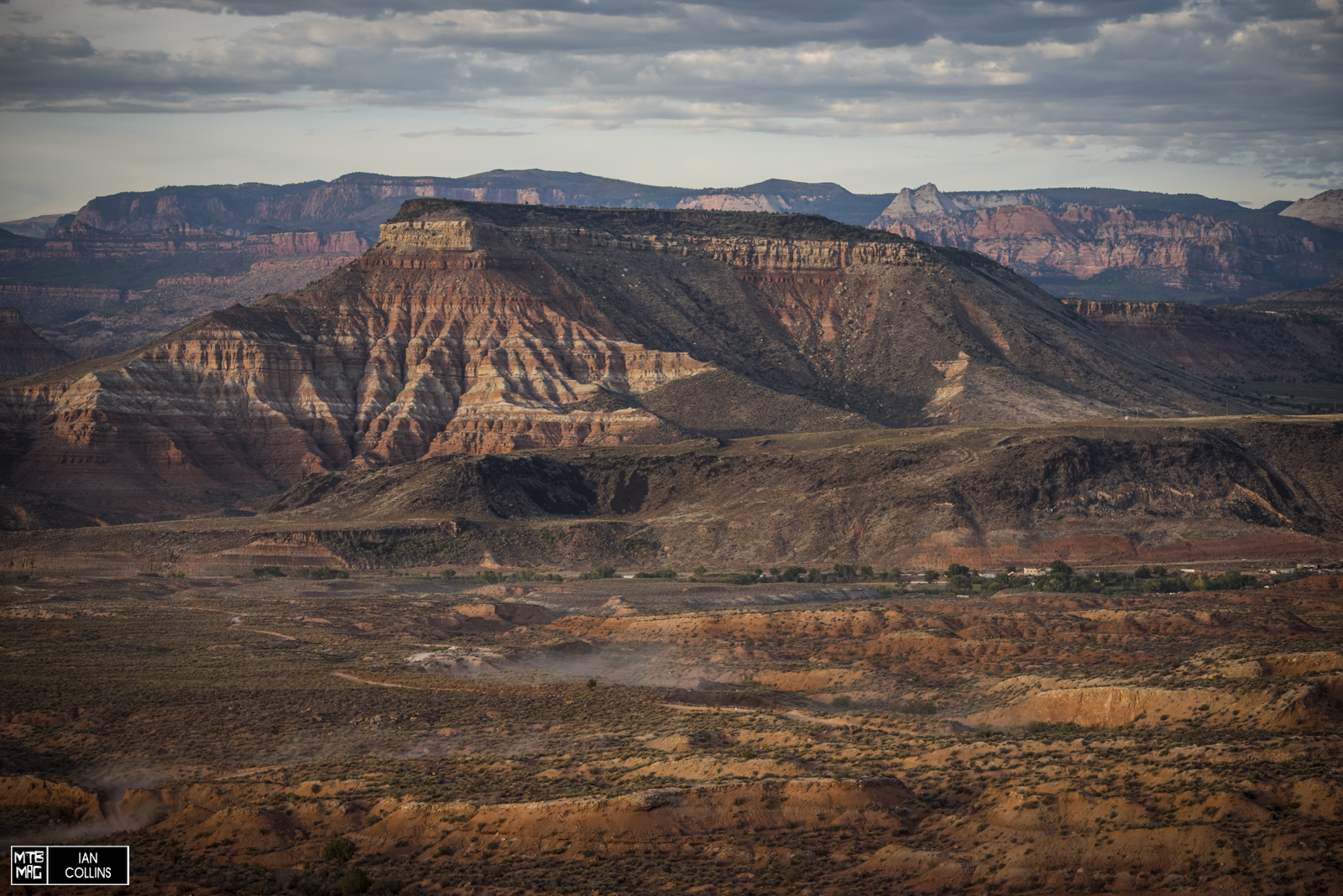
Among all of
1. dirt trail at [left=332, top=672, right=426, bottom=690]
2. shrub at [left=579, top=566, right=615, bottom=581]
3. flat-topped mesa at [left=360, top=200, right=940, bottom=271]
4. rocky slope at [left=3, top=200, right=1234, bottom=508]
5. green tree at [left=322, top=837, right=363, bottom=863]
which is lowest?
shrub at [left=579, top=566, right=615, bottom=581]

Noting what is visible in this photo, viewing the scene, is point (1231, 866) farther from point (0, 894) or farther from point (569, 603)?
point (569, 603)

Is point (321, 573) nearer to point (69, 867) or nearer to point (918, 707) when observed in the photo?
point (918, 707)

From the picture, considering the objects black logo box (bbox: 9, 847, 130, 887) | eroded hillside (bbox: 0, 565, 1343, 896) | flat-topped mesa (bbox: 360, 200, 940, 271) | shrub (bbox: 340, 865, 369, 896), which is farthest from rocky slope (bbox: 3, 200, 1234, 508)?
shrub (bbox: 340, 865, 369, 896)

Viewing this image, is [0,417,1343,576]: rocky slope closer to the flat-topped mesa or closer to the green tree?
the flat-topped mesa

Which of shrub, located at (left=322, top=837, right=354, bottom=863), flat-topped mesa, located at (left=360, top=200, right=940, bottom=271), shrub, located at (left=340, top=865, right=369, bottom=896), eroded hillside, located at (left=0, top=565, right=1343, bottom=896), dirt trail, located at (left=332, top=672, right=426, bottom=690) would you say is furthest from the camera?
flat-topped mesa, located at (left=360, top=200, right=940, bottom=271)

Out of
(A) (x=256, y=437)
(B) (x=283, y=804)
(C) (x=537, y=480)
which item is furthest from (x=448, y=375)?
(B) (x=283, y=804)
